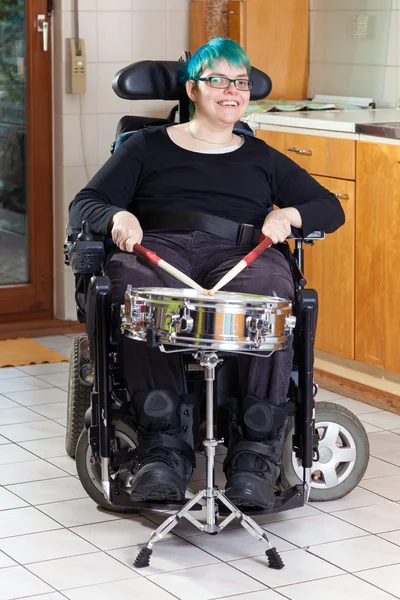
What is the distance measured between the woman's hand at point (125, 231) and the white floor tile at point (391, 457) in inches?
44.3

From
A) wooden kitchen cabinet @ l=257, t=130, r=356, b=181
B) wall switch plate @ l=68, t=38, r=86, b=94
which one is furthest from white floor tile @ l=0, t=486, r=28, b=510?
wall switch plate @ l=68, t=38, r=86, b=94

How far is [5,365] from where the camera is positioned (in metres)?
4.57

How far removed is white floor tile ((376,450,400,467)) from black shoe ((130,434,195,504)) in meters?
0.88

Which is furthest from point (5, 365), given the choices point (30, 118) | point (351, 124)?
point (351, 124)

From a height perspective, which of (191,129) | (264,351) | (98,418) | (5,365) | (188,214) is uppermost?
(191,129)

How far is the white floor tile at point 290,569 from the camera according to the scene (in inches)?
101

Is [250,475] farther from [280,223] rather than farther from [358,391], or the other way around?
[358,391]

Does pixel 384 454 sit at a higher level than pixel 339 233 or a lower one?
lower

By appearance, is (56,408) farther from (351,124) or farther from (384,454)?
(351,124)

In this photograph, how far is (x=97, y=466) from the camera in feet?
9.57

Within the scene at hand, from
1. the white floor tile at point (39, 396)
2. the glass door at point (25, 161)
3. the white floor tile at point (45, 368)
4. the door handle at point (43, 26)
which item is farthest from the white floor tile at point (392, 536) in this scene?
the door handle at point (43, 26)

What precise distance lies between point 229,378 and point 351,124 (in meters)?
1.53

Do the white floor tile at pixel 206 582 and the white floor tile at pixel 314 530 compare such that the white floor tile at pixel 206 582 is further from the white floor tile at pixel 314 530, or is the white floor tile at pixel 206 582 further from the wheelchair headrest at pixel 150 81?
the wheelchair headrest at pixel 150 81

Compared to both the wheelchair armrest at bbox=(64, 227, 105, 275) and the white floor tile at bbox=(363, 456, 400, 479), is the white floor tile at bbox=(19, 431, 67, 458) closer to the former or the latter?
the wheelchair armrest at bbox=(64, 227, 105, 275)
